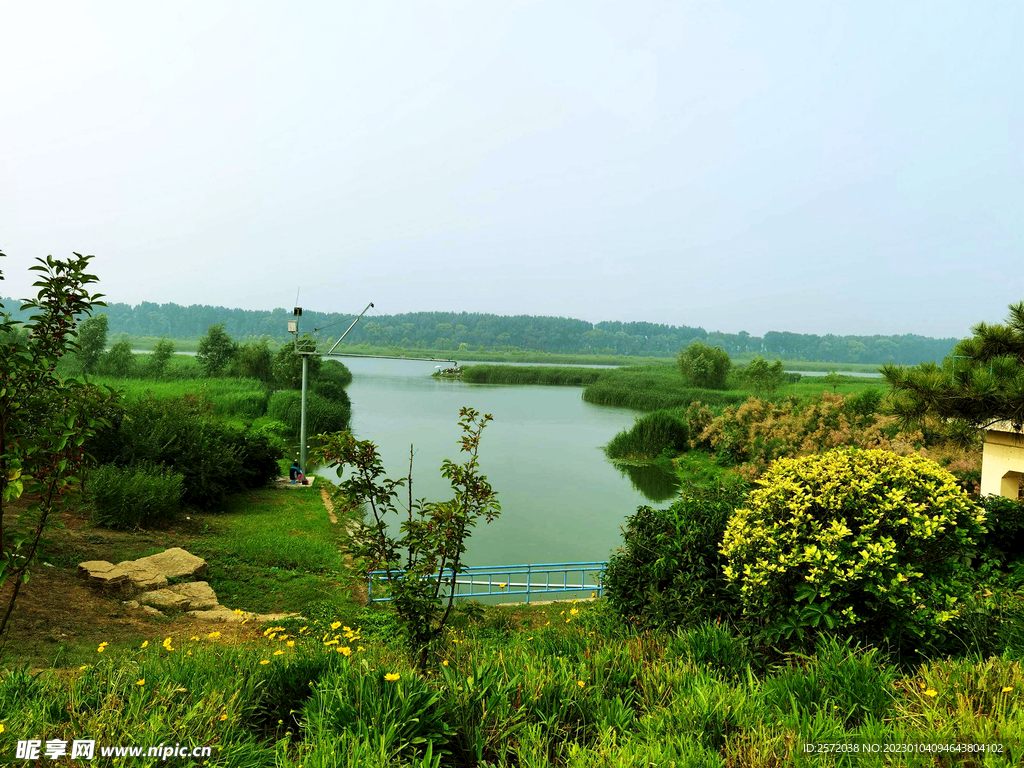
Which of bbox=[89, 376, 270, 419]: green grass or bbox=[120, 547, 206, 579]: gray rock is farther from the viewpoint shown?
bbox=[89, 376, 270, 419]: green grass

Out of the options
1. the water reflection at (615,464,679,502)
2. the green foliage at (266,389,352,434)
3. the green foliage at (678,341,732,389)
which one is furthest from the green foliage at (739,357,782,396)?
the green foliage at (266,389,352,434)

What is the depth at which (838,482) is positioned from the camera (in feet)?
16.3

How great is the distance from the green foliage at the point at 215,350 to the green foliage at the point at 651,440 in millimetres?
32396

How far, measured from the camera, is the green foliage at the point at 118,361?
147ft

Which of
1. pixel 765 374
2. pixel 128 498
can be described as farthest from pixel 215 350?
pixel 765 374

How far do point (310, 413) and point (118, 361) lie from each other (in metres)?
23.0

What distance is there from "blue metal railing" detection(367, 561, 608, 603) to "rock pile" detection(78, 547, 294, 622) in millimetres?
2489

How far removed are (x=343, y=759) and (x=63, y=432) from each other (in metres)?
2.70

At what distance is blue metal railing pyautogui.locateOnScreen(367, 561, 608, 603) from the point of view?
1163 cm

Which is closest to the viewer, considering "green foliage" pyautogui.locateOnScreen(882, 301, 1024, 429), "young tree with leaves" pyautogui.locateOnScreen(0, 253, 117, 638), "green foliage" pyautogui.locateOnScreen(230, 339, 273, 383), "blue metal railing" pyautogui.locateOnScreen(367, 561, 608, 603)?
"young tree with leaves" pyautogui.locateOnScreen(0, 253, 117, 638)

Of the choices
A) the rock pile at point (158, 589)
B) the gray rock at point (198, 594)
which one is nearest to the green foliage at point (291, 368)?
the rock pile at point (158, 589)

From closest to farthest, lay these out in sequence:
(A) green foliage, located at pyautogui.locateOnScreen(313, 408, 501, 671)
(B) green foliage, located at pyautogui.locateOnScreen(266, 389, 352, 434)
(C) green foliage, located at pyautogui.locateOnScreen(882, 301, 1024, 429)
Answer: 1. (A) green foliage, located at pyautogui.locateOnScreen(313, 408, 501, 671)
2. (C) green foliage, located at pyautogui.locateOnScreen(882, 301, 1024, 429)
3. (B) green foliage, located at pyautogui.locateOnScreen(266, 389, 352, 434)

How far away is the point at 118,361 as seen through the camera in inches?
1790

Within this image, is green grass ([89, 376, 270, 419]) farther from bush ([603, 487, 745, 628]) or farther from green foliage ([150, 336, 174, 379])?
bush ([603, 487, 745, 628])
